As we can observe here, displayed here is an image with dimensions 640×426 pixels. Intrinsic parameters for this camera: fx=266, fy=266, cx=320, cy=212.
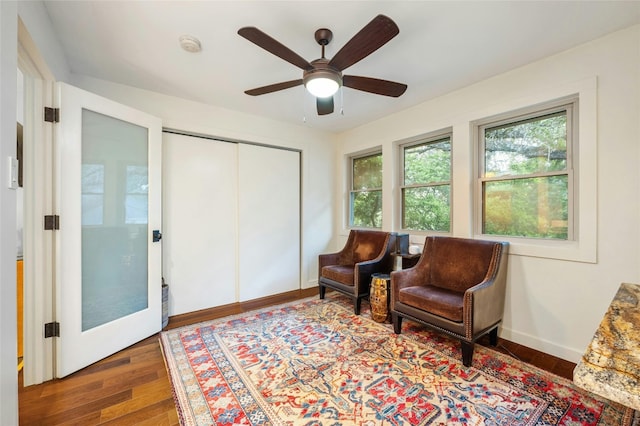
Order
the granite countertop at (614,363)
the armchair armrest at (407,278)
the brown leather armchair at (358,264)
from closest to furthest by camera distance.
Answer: the granite countertop at (614,363), the armchair armrest at (407,278), the brown leather armchair at (358,264)

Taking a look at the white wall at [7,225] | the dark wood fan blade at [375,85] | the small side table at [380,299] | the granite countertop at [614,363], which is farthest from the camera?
the small side table at [380,299]

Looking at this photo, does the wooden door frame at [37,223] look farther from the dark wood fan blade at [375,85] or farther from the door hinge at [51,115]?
the dark wood fan blade at [375,85]

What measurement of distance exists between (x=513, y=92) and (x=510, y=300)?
1.92 m

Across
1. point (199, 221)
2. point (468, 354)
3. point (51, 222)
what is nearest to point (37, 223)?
point (51, 222)

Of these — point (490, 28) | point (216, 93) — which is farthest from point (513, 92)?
point (216, 93)

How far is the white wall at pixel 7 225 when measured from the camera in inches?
39.9

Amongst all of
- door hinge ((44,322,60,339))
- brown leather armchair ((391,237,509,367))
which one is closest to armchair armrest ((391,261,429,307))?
brown leather armchair ((391,237,509,367))

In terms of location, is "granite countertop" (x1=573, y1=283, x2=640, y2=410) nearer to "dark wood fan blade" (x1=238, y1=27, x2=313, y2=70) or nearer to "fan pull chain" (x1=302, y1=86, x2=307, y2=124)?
"dark wood fan blade" (x1=238, y1=27, x2=313, y2=70)

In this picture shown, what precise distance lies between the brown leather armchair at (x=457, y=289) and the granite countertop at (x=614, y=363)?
1050 mm

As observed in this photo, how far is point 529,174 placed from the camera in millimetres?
2477

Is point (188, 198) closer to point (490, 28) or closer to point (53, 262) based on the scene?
point (53, 262)

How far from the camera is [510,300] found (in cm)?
248

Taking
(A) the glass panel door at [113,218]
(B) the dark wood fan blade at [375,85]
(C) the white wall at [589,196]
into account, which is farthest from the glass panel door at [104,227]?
(C) the white wall at [589,196]

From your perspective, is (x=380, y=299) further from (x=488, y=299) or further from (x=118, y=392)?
(x=118, y=392)
